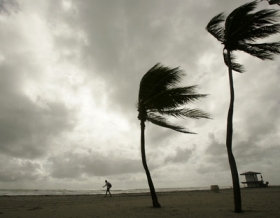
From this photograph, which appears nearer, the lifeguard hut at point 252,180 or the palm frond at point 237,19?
the palm frond at point 237,19

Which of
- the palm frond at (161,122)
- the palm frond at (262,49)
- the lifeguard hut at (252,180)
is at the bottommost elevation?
the lifeguard hut at (252,180)

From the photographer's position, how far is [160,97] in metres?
9.05

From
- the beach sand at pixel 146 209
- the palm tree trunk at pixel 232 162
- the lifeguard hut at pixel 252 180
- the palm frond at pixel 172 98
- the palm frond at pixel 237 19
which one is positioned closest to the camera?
the palm tree trunk at pixel 232 162

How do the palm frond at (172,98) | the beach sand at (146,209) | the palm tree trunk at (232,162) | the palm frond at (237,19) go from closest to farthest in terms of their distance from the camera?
the palm tree trunk at (232,162) → the beach sand at (146,209) → the palm frond at (237,19) → the palm frond at (172,98)

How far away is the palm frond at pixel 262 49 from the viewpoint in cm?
716

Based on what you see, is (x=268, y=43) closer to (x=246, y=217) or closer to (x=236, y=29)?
(x=236, y=29)

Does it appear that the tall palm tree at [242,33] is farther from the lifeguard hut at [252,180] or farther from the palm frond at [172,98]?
the lifeguard hut at [252,180]

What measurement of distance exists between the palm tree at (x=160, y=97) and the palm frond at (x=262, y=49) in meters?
2.62

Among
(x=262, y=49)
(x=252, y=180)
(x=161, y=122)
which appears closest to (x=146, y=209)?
(x=161, y=122)

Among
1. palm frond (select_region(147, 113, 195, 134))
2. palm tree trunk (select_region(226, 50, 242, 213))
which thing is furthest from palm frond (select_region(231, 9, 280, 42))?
palm frond (select_region(147, 113, 195, 134))

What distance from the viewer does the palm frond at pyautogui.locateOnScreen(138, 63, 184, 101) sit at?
9141 millimetres

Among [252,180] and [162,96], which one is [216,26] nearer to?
[162,96]

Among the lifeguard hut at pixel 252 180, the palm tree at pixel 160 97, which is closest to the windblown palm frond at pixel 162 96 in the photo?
the palm tree at pixel 160 97

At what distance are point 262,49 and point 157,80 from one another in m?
4.40
